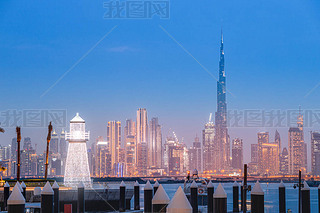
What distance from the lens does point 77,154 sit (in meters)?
43.8

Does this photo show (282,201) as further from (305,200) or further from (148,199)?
(148,199)

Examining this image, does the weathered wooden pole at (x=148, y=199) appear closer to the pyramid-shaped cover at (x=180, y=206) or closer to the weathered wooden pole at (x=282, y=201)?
the weathered wooden pole at (x=282, y=201)

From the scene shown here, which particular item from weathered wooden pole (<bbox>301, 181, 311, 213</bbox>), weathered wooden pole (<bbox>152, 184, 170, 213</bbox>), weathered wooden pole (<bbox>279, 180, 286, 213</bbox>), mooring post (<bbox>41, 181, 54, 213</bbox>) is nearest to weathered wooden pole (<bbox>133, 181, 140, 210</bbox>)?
weathered wooden pole (<bbox>279, 180, 286, 213</bbox>)

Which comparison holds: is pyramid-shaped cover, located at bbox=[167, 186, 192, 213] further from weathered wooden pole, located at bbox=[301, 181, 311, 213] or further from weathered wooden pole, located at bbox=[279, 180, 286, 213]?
weathered wooden pole, located at bbox=[279, 180, 286, 213]

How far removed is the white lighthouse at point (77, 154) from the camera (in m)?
43.5

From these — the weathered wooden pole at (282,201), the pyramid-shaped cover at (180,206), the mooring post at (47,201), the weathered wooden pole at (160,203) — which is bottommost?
the weathered wooden pole at (282,201)

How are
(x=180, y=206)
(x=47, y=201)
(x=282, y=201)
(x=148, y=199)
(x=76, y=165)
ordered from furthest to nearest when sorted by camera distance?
(x=76, y=165)
(x=282, y=201)
(x=148, y=199)
(x=47, y=201)
(x=180, y=206)

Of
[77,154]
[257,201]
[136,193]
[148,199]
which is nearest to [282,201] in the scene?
[148,199]

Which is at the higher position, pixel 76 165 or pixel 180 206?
pixel 76 165

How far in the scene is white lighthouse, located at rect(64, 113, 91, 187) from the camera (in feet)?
143

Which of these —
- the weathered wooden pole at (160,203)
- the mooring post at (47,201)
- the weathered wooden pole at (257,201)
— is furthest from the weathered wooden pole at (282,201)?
the weathered wooden pole at (160,203)

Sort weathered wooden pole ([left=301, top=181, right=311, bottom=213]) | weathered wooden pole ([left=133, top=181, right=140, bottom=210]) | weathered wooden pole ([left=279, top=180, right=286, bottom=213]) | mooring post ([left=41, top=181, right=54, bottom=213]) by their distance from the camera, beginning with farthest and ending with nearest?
weathered wooden pole ([left=133, top=181, right=140, bottom=210]) < weathered wooden pole ([left=279, top=180, right=286, bottom=213]) < weathered wooden pole ([left=301, top=181, right=311, bottom=213]) < mooring post ([left=41, top=181, right=54, bottom=213])

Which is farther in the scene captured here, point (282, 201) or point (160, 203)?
point (282, 201)

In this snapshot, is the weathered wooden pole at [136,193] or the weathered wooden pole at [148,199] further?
the weathered wooden pole at [136,193]
